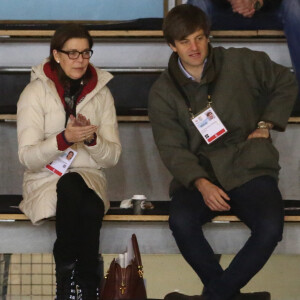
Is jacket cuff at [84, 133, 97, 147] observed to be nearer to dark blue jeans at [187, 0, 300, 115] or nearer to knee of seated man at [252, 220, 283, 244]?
knee of seated man at [252, 220, 283, 244]

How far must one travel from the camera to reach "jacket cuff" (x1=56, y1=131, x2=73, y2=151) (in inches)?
148

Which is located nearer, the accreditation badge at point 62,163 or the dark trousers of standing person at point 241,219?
the dark trousers of standing person at point 241,219

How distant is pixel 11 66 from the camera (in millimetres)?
4758

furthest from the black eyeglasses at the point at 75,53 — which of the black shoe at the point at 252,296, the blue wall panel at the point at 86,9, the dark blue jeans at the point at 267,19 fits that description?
the blue wall panel at the point at 86,9

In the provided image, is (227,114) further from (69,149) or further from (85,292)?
(85,292)

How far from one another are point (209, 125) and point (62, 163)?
2.20 feet

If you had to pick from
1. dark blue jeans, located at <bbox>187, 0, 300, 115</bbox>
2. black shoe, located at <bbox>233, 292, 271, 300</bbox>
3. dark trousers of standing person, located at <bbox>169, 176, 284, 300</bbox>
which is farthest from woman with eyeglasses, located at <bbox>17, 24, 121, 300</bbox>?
dark blue jeans, located at <bbox>187, 0, 300, 115</bbox>

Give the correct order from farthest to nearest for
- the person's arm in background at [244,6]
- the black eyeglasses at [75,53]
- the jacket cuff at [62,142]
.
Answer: the person's arm in background at [244,6] → the black eyeglasses at [75,53] → the jacket cuff at [62,142]

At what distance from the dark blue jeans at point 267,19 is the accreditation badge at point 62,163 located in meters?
1.21

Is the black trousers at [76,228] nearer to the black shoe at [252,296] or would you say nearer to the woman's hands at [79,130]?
the woman's hands at [79,130]

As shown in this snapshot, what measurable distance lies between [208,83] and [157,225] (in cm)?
70

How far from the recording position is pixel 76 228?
3672 mm

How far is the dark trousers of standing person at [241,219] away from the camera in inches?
138

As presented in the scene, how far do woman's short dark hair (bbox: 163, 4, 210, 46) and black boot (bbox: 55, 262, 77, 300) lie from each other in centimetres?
107
